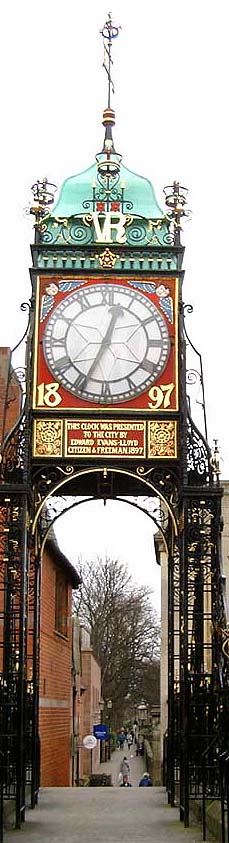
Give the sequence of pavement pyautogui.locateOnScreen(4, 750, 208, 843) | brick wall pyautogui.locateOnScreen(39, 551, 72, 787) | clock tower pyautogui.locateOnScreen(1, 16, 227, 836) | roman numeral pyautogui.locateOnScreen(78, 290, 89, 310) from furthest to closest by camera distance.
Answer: brick wall pyautogui.locateOnScreen(39, 551, 72, 787) → roman numeral pyautogui.locateOnScreen(78, 290, 89, 310) → clock tower pyautogui.locateOnScreen(1, 16, 227, 836) → pavement pyautogui.locateOnScreen(4, 750, 208, 843)

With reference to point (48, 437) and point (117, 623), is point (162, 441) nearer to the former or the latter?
point (48, 437)

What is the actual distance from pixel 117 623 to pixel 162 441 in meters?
51.6

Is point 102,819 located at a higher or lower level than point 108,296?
lower

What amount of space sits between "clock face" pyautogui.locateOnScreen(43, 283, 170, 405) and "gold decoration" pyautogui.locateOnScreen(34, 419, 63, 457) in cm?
46

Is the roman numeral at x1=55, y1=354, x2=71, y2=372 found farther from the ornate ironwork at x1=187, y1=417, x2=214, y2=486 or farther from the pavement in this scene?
the pavement

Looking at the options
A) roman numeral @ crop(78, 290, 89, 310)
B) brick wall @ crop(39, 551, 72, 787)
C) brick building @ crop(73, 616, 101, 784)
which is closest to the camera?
roman numeral @ crop(78, 290, 89, 310)

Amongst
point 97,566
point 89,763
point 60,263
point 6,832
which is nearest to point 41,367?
point 60,263

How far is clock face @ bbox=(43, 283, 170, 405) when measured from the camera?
14734mm

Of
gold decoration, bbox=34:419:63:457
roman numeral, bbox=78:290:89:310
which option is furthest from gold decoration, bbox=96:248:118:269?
gold decoration, bbox=34:419:63:457

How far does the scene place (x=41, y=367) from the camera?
14.8 m

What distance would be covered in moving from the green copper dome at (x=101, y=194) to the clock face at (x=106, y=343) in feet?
3.75

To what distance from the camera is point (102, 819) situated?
14.0 m

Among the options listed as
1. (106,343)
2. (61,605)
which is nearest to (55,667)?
(61,605)

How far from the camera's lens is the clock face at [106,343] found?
48.3 ft
